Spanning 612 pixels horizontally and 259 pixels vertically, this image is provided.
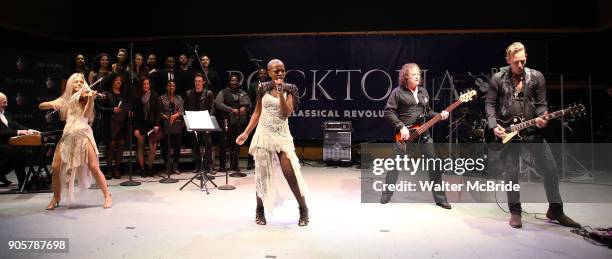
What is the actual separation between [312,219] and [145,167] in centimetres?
532

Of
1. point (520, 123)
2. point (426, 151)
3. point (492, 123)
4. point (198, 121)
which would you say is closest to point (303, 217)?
point (426, 151)

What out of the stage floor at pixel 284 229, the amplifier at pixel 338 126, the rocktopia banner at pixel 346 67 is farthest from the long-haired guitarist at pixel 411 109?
the rocktopia banner at pixel 346 67

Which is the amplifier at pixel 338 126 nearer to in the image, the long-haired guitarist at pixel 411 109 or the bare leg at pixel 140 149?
the bare leg at pixel 140 149

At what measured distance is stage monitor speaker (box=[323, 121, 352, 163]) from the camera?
1027 cm

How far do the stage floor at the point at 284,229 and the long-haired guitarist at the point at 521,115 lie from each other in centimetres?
28

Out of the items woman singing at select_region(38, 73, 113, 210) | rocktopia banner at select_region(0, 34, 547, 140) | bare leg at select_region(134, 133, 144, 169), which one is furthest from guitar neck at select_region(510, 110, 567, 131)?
bare leg at select_region(134, 133, 144, 169)

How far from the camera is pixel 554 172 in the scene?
4.82m

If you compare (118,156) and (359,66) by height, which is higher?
(359,66)

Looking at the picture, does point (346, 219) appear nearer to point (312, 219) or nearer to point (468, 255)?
point (312, 219)

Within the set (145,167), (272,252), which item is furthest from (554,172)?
(145,167)

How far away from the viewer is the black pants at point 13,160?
729 cm

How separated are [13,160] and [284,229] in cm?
507

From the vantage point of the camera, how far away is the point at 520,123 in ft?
15.8

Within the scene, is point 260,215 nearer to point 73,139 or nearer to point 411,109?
point 411,109
